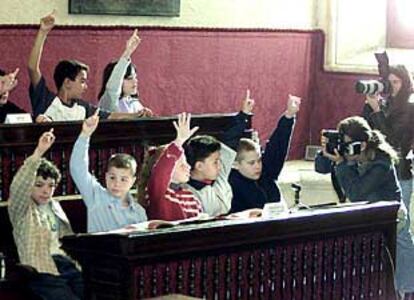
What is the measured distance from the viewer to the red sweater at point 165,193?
612 centimetres

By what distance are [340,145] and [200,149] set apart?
41.9 inches

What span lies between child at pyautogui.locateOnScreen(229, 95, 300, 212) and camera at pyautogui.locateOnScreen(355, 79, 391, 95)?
1.23 m

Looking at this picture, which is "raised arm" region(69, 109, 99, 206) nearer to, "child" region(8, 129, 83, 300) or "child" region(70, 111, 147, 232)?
"child" region(70, 111, 147, 232)

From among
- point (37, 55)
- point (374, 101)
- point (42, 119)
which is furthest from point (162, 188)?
point (374, 101)

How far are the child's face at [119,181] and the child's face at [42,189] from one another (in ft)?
0.91

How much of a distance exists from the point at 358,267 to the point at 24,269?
151cm

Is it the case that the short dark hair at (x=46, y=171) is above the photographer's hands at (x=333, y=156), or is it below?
above

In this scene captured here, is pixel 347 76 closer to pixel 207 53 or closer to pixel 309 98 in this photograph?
pixel 309 98

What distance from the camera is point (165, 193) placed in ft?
20.1

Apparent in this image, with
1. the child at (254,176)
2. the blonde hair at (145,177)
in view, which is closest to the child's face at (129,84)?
the child at (254,176)

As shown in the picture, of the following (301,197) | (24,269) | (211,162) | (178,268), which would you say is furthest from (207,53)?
(178,268)

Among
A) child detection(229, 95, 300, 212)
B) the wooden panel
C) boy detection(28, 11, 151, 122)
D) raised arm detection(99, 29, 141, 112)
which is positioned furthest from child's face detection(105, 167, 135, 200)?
the wooden panel

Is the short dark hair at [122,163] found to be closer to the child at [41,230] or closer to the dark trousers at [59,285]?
the child at [41,230]

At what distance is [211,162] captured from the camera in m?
6.58
